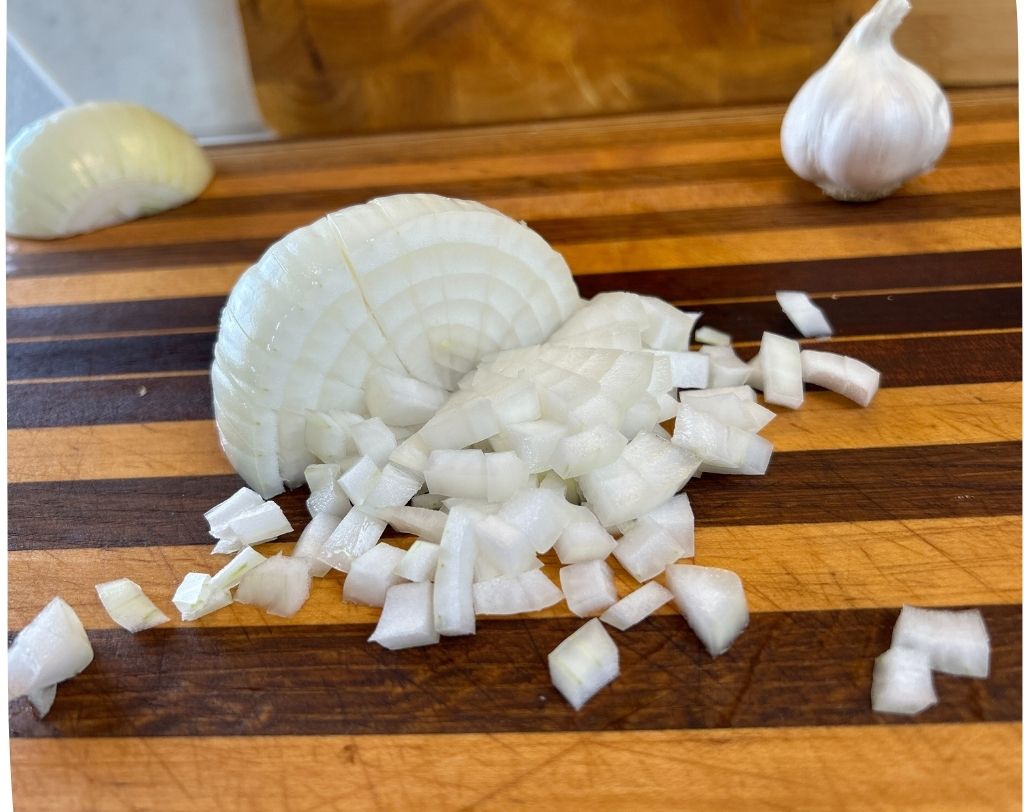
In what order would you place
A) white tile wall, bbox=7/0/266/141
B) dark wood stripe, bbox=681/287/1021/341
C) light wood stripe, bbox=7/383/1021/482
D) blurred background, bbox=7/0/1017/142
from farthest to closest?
white tile wall, bbox=7/0/266/141 < blurred background, bbox=7/0/1017/142 < dark wood stripe, bbox=681/287/1021/341 < light wood stripe, bbox=7/383/1021/482

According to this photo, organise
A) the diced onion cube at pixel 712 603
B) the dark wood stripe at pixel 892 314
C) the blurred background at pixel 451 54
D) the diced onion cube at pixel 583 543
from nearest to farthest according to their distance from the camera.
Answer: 1. the diced onion cube at pixel 712 603
2. the diced onion cube at pixel 583 543
3. the dark wood stripe at pixel 892 314
4. the blurred background at pixel 451 54

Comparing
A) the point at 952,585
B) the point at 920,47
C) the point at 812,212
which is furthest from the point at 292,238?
the point at 920,47

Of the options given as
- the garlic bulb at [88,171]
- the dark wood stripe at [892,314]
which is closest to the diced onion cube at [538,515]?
the dark wood stripe at [892,314]

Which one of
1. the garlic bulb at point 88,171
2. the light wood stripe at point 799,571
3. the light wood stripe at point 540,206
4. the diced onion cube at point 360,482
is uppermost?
the garlic bulb at point 88,171

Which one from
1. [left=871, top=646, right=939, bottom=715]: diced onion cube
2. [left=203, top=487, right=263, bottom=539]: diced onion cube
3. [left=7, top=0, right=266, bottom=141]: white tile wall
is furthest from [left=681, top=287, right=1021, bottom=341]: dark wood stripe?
[left=7, top=0, right=266, bottom=141]: white tile wall

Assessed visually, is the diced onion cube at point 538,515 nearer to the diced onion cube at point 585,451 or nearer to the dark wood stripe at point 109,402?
the diced onion cube at point 585,451

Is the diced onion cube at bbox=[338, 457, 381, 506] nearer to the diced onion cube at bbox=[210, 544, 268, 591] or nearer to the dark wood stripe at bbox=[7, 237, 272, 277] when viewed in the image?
the diced onion cube at bbox=[210, 544, 268, 591]

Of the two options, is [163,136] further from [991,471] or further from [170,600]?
[991,471]
